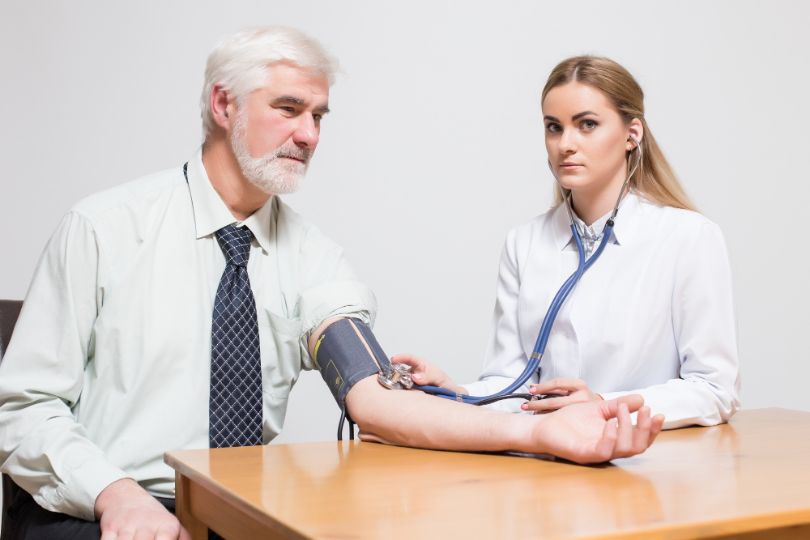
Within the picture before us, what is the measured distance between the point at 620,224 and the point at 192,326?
3.04ft

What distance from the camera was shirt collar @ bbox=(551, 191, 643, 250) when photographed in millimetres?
2113

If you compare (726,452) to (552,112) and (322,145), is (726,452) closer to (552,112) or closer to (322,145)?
(552,112)

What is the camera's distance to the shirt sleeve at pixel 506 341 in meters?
2.15

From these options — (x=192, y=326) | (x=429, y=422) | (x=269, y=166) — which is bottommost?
(x=429, y=422)

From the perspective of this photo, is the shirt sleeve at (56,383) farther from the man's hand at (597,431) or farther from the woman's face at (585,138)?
the woman's face at (585,138)

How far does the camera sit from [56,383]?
1743mm

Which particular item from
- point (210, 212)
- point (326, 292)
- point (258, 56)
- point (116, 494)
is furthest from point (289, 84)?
point (116, 494)

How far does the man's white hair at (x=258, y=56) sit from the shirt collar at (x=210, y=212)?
173 millimetres

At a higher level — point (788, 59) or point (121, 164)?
point (788, 59)

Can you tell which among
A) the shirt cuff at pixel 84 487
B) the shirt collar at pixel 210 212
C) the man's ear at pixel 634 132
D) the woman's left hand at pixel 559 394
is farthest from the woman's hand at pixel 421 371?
the man's ear at pixel 634 132

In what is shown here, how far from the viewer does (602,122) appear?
6.96 feet

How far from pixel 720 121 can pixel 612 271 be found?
174cm

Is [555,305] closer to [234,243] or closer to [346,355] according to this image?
[346,355]

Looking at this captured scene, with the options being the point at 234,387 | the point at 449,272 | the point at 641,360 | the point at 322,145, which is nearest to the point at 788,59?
the point at 449,272
